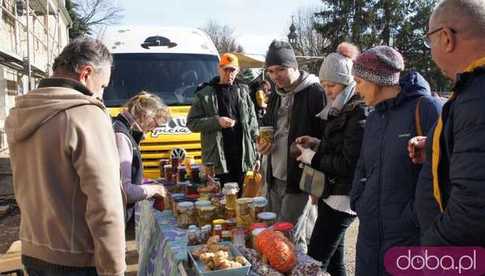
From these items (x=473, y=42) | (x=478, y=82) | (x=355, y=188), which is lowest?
(x=355, y=188)

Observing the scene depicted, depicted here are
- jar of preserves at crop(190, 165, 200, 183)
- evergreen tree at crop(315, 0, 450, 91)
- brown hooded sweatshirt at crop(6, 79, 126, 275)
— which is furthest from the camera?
evergreen tree at crop(315, 0, 450, 91)

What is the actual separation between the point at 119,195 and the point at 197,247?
1.68ft

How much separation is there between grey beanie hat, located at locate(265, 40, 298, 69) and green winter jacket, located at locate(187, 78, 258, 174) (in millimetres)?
1197

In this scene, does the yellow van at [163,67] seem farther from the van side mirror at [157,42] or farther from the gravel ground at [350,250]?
the gravel ground at [350,250]

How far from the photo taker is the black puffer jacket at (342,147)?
2479mm

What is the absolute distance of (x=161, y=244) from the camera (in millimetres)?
2660

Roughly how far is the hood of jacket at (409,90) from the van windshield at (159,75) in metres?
4.02

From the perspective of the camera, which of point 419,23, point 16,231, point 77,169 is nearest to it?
point 77,169

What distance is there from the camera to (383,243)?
6.84ft

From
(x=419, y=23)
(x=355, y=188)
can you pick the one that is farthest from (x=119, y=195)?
(x=419, y=23)

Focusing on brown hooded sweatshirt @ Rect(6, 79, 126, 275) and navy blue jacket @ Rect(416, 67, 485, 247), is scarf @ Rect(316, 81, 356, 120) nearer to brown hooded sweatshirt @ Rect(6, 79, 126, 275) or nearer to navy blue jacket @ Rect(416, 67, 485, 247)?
navy blue jacket @ Rect(416, 67, 485, 247)

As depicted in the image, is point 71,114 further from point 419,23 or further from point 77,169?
point 419,23

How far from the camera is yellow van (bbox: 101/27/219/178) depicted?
5.78 meters

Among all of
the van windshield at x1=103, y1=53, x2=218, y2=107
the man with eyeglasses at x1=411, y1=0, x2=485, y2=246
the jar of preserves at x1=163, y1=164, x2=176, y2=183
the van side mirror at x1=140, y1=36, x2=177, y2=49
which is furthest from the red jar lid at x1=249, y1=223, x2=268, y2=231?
the van side mirror at x1=140, y1=36, x2=177, y2=49
